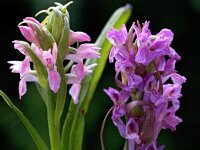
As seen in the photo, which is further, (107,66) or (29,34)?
(107,66)

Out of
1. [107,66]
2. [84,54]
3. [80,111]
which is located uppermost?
[84,54]

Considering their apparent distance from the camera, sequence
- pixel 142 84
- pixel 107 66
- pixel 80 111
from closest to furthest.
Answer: pixel 142 84 → pixel 80 111 → pixel 107 66

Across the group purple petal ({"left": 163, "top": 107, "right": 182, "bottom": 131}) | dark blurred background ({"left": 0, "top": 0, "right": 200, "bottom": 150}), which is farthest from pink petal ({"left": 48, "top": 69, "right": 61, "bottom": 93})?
dark blurred background ({"left": 0, "top": 0, "right": 200, "bottom": 150})

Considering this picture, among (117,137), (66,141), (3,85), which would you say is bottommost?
(117,137)

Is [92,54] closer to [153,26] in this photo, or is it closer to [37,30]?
[37,30]

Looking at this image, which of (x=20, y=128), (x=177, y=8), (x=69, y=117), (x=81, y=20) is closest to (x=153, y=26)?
(x=177, y=8)

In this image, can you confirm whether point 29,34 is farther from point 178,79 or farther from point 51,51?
point 178,79

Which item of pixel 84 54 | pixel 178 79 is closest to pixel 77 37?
pixel 84 54

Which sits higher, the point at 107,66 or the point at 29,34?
the point at 29,34
